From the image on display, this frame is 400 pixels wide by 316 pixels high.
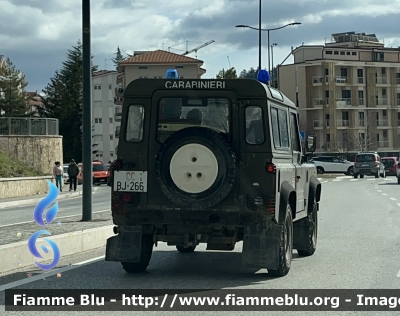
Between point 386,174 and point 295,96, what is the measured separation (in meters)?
43.7

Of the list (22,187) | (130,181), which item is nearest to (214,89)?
(130,181)

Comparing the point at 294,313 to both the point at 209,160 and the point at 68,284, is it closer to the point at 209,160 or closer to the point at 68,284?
the point at 209,160

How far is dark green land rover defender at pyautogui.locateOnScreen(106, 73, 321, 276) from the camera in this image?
902cm

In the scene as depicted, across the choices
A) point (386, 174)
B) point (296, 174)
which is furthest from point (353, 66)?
point (296, 174)

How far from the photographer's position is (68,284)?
350 inches

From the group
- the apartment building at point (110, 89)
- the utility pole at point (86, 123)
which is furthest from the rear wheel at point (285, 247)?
the apartment building at point (110, 89)

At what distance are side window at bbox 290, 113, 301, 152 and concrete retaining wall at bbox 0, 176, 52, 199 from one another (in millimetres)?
25479

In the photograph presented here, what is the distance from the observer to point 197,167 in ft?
29.4

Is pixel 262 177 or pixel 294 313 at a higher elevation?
pixel 262 177

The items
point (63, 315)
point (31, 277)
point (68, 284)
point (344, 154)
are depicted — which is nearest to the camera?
point (63, 315)

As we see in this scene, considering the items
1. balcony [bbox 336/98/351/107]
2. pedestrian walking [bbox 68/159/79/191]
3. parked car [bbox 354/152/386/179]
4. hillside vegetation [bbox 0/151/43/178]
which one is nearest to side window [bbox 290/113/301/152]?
hillside vegetation [bbox 0/151/43/178]

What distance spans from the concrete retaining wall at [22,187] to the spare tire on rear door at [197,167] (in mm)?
27026

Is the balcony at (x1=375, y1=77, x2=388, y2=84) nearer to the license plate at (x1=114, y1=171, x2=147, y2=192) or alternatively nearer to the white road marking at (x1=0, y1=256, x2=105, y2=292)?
the white road marking at (x1=0, y1=256, x2=105, y2=292)

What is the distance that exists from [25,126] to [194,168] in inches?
1501
